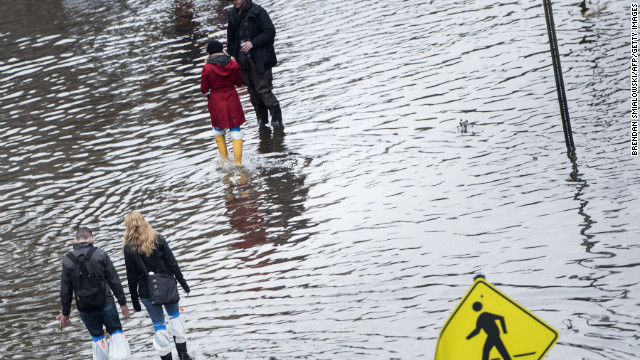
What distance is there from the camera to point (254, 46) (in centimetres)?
1483

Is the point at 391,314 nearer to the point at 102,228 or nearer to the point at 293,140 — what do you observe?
the point at 102,228

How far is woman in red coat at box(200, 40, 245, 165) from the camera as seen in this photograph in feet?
44.8

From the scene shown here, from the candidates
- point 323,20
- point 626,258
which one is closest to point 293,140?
point 626,258

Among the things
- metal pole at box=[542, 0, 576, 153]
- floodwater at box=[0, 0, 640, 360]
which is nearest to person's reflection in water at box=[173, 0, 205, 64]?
floodwater at box=[0, 0, 640, 360]

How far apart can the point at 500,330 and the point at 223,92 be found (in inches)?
348

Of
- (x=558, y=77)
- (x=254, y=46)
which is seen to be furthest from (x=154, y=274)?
(x=254, y=46)

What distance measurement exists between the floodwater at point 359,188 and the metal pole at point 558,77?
10.3 inches

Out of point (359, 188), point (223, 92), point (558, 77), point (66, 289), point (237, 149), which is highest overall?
point (223, 92)

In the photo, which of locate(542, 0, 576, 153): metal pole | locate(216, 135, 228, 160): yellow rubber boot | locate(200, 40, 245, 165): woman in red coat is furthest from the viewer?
locate(216, 135, 228, 160): yellow rubber boot

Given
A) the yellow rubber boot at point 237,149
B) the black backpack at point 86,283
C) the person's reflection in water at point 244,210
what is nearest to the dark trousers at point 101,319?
the black backpack at point 86,283

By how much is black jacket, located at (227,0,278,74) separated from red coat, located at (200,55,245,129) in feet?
3.96

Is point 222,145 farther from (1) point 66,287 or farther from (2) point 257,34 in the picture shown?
(1) point 66,287

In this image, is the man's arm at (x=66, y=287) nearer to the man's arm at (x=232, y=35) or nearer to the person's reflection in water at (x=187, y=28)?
the man's arm at (x=232, y=35)

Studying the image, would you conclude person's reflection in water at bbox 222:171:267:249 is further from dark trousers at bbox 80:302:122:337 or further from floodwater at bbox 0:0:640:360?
dark trousers at bbox 80:302:122:337
